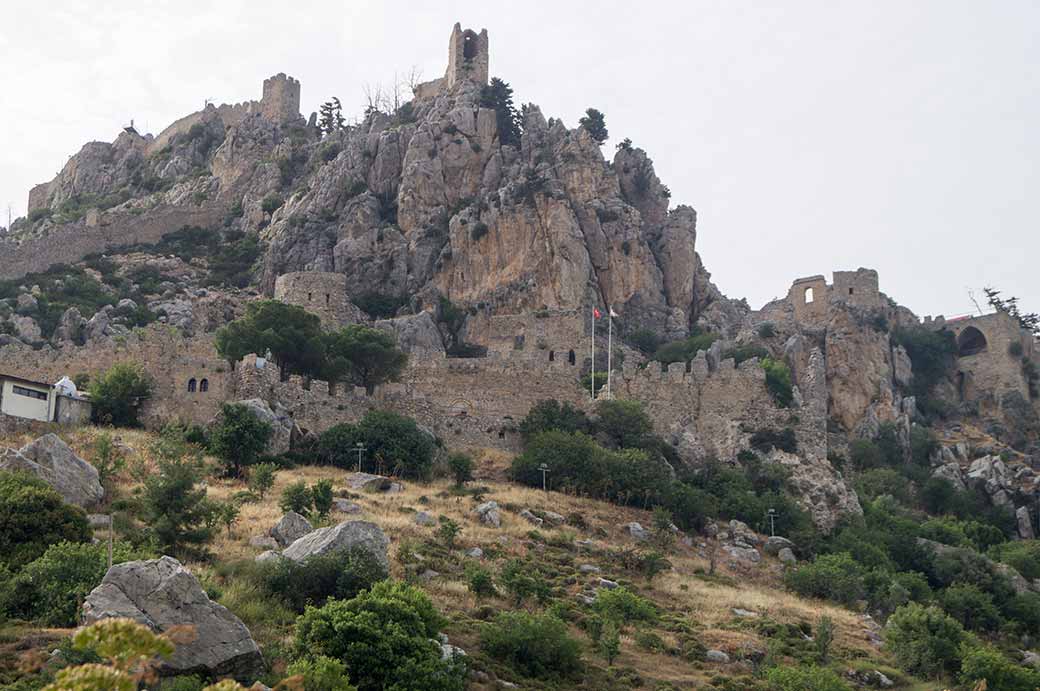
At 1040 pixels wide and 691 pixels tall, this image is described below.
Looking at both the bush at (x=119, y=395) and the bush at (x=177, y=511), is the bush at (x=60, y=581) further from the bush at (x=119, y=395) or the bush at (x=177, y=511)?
the bush at (x=119, y=395)

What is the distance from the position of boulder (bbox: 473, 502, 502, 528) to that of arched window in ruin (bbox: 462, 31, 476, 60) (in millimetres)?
55577

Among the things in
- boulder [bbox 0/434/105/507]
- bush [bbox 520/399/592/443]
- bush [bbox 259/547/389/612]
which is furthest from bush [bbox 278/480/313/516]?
bush [bbox 520/399/592/443]

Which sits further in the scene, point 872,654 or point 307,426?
point 307,426

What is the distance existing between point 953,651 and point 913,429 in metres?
31.4

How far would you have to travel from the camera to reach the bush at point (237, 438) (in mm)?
37469

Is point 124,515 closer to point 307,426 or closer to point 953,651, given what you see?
point 307,426

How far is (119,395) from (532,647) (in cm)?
2158

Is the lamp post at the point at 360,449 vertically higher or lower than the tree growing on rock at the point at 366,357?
lower

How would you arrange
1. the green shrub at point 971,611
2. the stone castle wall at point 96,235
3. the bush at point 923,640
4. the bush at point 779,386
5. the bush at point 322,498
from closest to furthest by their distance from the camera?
the bush at point 923,640, the bush at point 322,498, the green shrub at point 971,611, the bush at point 779,386, the stone castle wall at point 96,235

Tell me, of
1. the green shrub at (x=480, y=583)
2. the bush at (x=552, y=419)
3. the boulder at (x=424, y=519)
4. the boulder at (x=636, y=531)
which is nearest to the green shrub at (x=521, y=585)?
the green shrub at (x=480, y=583)

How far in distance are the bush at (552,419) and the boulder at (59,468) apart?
18969 mm

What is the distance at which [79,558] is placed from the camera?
22.8m

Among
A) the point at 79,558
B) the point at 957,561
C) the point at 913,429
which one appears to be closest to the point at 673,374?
the point at 957,561

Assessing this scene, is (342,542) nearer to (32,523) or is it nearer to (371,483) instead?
(32,523)
